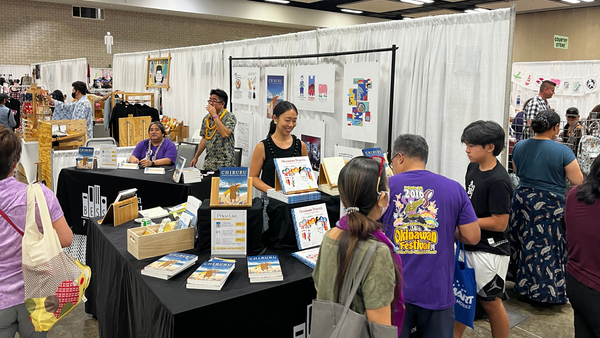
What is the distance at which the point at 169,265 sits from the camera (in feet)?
7.17

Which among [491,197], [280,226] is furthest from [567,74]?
[280,226]

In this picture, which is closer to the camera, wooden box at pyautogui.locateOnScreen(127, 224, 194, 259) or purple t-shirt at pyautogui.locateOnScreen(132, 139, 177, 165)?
wooden box at pyautogui.locateOnScreen(127, 224, 194, 259)

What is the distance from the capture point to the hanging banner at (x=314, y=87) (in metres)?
4.68

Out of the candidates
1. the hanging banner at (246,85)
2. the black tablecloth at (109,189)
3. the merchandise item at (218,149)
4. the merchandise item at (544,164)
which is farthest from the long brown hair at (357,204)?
the hanging banner at (246,85)

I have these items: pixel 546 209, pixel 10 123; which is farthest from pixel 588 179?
pixel 10 123

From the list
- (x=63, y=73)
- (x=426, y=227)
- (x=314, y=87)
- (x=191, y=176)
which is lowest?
(x=191, y=176)

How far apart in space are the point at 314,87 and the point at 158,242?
9.82 feet

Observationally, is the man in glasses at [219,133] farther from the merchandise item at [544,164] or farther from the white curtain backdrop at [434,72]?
Answer: the merchandise item at [544,164]

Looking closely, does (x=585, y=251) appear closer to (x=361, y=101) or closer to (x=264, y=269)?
(x=264, y=269)

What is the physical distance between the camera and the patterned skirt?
3.47 metres

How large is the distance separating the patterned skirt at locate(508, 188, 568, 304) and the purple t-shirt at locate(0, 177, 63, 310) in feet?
10.9

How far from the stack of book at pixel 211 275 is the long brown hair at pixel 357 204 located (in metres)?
0.76

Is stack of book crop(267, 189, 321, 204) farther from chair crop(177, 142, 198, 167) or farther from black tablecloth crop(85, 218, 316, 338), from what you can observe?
chair crop(177, 142, 198, 167)

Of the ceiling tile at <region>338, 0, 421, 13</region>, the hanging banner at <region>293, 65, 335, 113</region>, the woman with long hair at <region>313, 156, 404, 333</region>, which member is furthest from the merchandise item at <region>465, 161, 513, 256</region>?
the ceiling tile at <region>338, 0, 421, 13</region>
